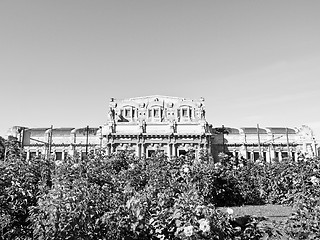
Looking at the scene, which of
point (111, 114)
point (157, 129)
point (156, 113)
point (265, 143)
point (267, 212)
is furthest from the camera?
point (265, 143)

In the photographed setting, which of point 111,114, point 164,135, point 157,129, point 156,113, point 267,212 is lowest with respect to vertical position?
point 267,212

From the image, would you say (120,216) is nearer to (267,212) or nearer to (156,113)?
(267,212)

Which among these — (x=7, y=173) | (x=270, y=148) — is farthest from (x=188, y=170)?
(x=270, y=148)

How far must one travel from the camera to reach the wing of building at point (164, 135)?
3875cm

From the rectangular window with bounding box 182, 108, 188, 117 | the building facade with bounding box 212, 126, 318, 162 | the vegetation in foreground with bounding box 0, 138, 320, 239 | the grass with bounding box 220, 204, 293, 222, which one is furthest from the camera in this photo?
the building facade with bounding box 212, 126, 318, 162

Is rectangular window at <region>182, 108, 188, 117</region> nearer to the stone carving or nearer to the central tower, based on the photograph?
the central tower

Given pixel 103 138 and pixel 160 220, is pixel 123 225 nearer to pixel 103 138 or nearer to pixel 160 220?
pixel 160 220

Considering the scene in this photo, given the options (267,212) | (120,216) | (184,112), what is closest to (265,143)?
(184,112)

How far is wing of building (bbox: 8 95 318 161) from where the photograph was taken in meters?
38.8

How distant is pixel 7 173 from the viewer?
24.1 feet

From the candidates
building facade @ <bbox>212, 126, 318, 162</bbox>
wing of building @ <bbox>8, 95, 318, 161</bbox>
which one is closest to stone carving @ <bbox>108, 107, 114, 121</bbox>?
wing of building @ <bbox>8, 95, 318, 161</bbox>

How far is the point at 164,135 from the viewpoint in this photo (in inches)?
1521

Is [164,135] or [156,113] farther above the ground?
[156,113]

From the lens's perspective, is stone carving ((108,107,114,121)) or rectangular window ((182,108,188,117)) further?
rectangular window ((182,108,188,117))
